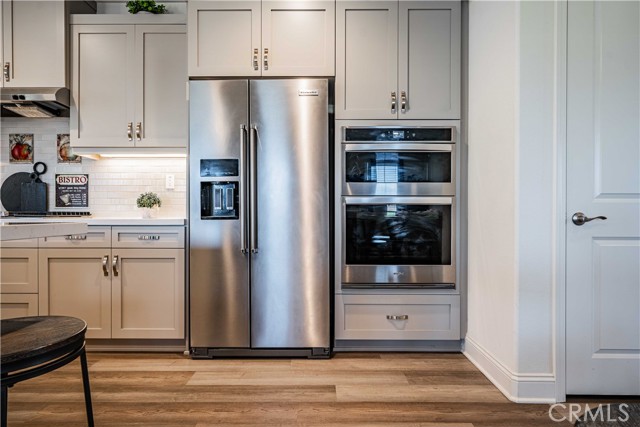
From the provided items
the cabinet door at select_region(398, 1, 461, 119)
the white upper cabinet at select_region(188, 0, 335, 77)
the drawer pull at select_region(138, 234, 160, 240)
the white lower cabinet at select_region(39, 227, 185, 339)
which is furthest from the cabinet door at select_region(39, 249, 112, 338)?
the cabinet door at select_region(398, 1, 461, 119)

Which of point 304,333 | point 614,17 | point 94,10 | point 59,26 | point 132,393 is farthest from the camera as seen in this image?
point 94,10

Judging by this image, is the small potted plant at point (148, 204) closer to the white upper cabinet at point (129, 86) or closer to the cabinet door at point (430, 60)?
the white upper cabinet at point (129, 86)

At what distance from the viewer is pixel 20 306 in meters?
2.50

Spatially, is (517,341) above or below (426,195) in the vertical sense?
below

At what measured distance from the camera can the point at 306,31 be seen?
97.4 inches

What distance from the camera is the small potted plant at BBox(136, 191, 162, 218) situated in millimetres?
2861

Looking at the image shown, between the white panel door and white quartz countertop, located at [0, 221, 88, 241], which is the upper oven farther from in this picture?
white quartz countertop, located at [0, 221, 88, 241]

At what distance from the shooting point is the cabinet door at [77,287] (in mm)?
2496

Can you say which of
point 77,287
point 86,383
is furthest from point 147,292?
point 86,383

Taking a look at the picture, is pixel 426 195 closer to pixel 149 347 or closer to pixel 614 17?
pixel 614 17

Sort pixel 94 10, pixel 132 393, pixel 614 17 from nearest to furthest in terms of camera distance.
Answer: pixel 614 17
pixel 132 393
pixel 94 10

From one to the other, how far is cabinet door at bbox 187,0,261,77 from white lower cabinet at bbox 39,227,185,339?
1.14 metres

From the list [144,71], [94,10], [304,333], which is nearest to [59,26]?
[94,10]

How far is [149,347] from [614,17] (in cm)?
332
